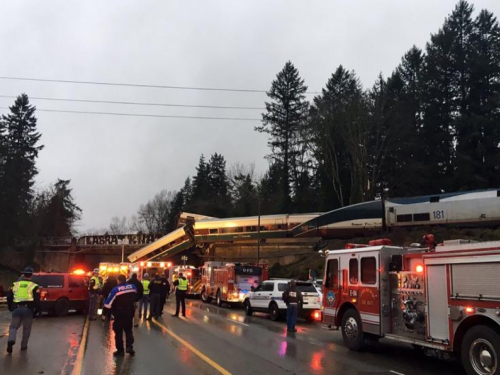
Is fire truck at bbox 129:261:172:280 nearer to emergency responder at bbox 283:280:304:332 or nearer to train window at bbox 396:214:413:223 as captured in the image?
emergency responder at bbox 283:280:304:332

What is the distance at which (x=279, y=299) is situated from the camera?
19453mm

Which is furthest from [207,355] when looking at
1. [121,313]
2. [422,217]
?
[422,217]

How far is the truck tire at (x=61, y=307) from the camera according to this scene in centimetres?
1792

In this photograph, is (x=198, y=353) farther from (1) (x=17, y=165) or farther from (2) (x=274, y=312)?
(1) (x=17, y=165)

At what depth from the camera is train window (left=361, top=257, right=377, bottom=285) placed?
10914 mm

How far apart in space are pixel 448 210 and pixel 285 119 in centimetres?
4068

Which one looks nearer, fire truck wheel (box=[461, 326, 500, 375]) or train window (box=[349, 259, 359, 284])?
fire truck wheel (box=[461, 326, 500, 375])

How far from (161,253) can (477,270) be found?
141ft

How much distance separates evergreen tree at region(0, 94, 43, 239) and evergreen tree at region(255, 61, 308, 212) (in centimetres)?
3666

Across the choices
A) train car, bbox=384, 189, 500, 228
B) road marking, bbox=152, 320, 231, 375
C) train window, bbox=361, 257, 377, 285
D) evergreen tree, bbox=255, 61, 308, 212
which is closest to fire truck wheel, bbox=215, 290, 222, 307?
road marking, bbox=152, 320, 231, 375

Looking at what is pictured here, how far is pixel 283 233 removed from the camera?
46375 mm

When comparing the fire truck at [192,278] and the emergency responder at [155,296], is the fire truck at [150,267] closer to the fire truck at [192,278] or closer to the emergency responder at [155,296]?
the fire truck at [192,278]

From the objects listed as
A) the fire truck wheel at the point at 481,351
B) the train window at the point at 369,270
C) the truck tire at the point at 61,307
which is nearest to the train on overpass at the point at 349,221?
the truck tire at the point at 61,307

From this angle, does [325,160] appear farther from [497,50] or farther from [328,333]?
[328,333]
